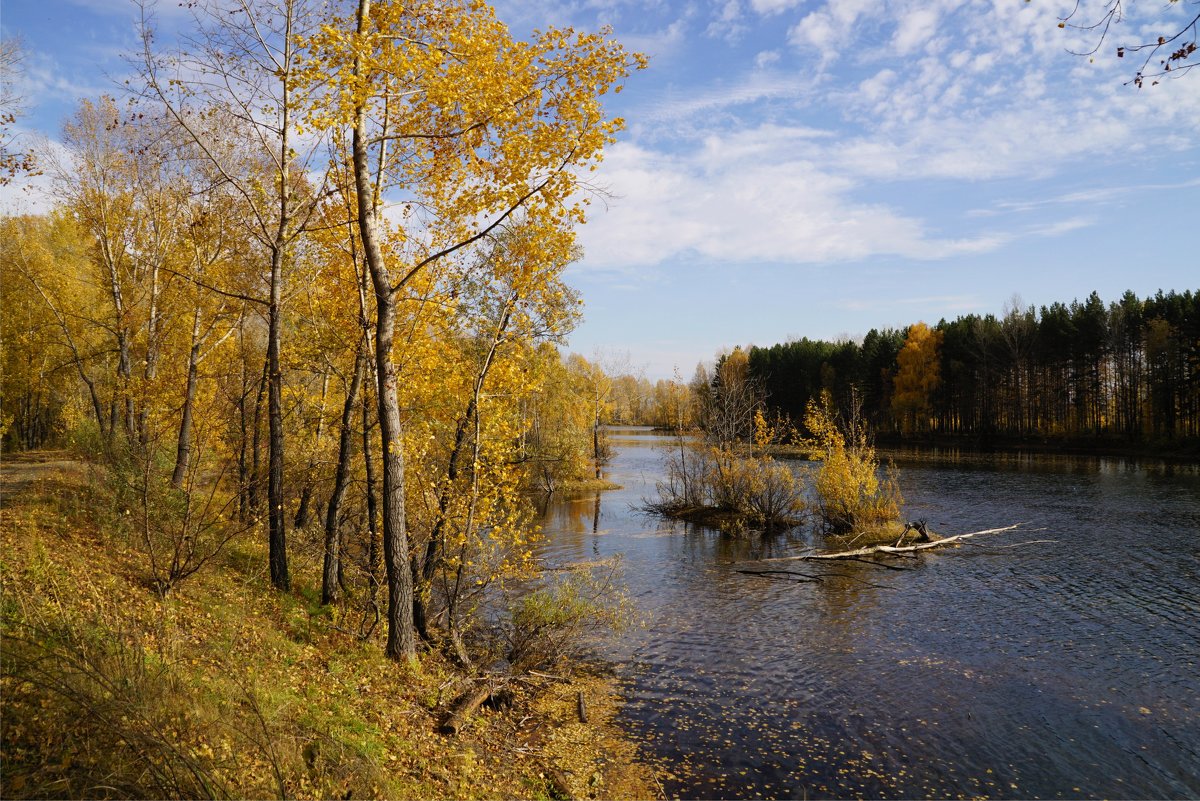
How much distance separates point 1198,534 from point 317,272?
2783cm

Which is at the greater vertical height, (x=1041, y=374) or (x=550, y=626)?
(x=1041, y=374)

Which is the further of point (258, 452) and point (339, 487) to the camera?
point (258, 452)

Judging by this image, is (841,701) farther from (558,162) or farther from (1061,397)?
(1061,397)

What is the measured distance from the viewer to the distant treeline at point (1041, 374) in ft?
156

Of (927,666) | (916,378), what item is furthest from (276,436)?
(916,378)

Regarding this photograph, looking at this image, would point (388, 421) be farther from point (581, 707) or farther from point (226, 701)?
point (581, 707)

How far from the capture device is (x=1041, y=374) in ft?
195

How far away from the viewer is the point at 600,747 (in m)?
9.47

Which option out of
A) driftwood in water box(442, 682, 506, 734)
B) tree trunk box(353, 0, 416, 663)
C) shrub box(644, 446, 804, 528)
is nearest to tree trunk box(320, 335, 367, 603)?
A: tree trunk box(353, 0, 416, 663)

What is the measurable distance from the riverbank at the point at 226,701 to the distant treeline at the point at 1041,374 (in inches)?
1259

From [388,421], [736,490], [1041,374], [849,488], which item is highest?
[1041,374]

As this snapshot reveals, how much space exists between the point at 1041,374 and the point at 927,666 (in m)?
57.9

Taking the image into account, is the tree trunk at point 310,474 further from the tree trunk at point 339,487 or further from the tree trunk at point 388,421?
the tree trunk at point 388,421

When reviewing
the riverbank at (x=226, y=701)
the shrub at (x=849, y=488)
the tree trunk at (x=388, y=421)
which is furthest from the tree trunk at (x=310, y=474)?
the shrub at (x=849, y=488)
